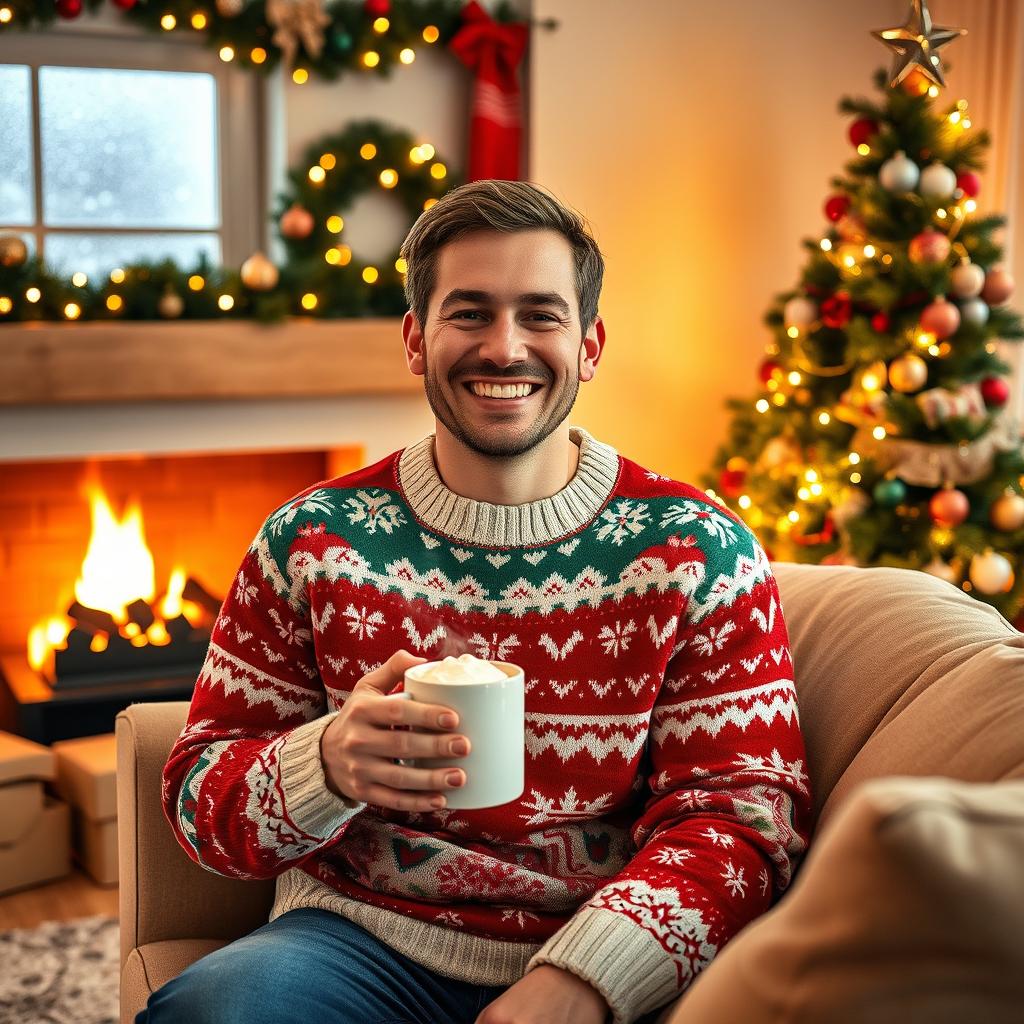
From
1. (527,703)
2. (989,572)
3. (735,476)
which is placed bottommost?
(989,572)

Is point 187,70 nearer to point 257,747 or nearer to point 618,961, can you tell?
point 257,747

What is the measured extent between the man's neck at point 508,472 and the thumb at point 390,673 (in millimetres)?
349

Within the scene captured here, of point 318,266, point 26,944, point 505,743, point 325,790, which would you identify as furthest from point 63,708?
point 505,743

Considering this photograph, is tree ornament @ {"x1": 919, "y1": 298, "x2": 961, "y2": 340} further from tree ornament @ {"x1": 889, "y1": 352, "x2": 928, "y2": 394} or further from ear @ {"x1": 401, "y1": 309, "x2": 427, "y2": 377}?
ear @ {"x1": 401, "y1": 309, "x2": 427, "y2": 377}

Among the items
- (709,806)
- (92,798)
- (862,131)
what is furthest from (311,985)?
(862,131)

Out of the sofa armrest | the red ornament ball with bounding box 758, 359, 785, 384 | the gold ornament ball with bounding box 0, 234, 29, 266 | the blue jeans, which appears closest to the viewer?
the blue jeans

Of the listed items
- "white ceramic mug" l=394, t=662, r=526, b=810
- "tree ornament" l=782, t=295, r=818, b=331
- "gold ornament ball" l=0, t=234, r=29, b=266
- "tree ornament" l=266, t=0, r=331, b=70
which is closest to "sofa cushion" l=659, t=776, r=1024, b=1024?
"white ceramic mug" l=394, t=662, r=526, b=810

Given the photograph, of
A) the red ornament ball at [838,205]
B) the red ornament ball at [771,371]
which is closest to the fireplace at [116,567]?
the red ornament ball at [771,371]

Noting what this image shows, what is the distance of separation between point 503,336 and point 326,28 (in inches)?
86.4

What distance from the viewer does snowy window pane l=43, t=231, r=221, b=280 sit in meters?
3.41

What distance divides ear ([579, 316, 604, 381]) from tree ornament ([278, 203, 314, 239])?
1.90 metres

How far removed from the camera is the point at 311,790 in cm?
129

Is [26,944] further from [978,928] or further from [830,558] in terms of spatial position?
[978,928]

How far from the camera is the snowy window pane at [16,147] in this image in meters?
3.29
